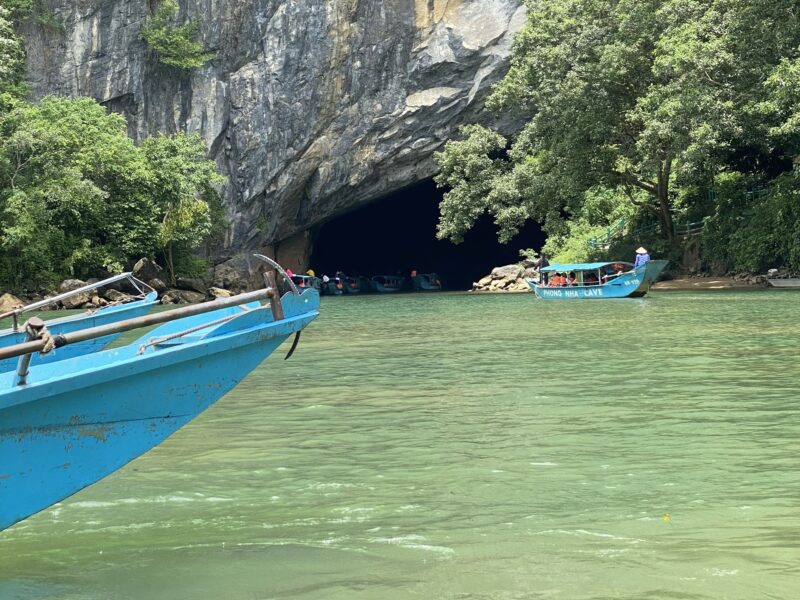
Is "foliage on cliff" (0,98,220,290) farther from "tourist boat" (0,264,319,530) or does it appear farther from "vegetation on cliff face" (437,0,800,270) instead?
"tourist boat" (0,264,319,530)

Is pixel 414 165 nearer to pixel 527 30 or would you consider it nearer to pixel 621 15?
pixel 527 30

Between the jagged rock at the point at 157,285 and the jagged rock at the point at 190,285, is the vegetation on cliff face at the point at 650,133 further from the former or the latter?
the jagged rock at the point at 157,285

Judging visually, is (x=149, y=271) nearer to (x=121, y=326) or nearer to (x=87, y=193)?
(x=87, y=193)

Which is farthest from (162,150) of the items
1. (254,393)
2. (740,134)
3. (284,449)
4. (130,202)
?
(284,449)

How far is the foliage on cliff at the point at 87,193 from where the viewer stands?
31.8 m

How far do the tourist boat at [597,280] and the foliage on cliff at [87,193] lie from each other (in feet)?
48.7

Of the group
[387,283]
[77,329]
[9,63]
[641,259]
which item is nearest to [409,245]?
[387,283]

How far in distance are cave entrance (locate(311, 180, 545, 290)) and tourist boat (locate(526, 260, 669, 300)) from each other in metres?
20.5

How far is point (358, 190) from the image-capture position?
41.2m

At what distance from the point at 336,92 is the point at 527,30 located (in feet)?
32.2

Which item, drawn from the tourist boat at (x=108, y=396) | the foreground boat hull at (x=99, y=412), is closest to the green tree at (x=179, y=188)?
the tourist boat at (x=108, y=396)

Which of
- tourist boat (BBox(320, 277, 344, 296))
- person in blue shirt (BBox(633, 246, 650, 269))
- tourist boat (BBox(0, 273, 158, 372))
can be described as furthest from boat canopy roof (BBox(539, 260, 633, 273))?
tourist boat (BBox(320, 277, 344, 296))

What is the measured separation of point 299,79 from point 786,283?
20981 millimetres

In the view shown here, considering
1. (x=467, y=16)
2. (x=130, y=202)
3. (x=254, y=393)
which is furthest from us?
(x=467, y=16)
